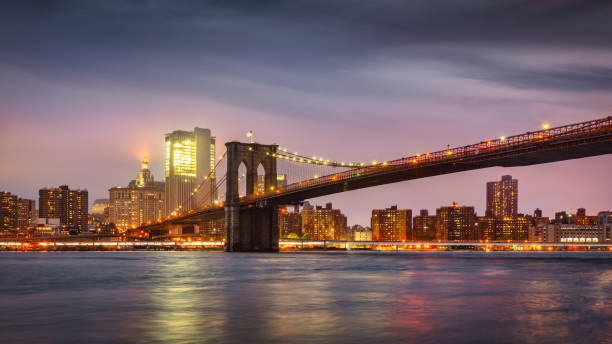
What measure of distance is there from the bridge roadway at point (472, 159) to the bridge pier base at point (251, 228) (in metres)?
2.20

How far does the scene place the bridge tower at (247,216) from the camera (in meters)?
84.3

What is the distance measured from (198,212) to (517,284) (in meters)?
67.0

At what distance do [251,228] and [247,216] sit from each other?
1.88m

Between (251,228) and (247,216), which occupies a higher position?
(247,216)

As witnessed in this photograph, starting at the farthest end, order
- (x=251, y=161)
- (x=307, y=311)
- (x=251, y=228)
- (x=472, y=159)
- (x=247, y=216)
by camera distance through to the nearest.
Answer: (x=251, y=161) < (x=251, y=228) < (x=247, y=216) < (x=472, y=159) < (x=307, y=311)

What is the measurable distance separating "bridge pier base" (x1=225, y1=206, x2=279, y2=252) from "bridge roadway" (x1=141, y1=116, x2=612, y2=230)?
220cm

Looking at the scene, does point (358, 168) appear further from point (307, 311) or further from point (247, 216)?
point (307, 311)

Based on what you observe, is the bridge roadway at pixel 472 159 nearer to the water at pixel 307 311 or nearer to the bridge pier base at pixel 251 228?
the bridge pier base at pixel 251 228

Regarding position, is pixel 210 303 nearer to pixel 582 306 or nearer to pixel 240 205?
pixel 582 306

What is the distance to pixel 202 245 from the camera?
484 ft

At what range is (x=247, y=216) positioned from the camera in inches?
3369

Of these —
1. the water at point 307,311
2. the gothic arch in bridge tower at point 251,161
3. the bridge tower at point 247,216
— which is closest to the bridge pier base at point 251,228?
the bridge tower at point 247,216

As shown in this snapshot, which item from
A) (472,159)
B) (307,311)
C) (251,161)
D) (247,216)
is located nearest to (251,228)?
(247,216)

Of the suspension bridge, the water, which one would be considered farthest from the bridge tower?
the water
